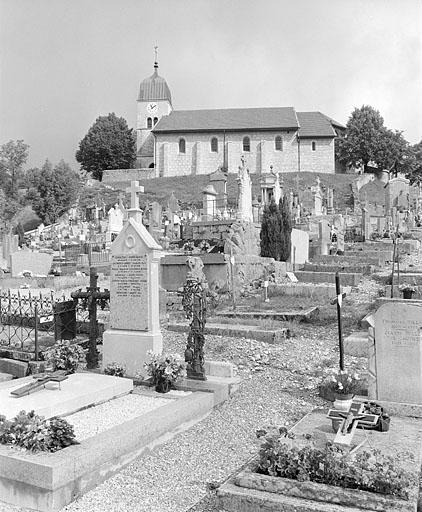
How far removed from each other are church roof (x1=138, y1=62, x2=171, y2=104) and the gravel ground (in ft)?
249

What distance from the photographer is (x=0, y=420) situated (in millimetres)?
4719

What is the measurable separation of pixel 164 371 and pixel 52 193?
2112 inches

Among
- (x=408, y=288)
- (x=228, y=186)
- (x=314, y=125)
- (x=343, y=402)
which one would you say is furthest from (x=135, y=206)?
(x=314, y=125)

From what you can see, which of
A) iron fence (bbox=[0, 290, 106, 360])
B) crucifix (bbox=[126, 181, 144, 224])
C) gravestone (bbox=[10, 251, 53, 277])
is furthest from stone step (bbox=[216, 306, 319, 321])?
gravestone (bbox=[10, 251, 53, 277])

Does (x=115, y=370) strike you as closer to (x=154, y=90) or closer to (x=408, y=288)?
(x=408, y=288)

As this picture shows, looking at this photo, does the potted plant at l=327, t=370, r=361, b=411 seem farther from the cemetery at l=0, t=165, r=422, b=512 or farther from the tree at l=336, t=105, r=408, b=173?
the tree at l=336, t=105, r=408, b=173

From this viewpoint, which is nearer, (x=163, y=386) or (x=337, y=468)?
(x=337, y=468)

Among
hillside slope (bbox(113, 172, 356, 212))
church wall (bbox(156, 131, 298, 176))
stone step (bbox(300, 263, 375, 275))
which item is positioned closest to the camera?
stone step (bbox(300, 263, 375, 275))

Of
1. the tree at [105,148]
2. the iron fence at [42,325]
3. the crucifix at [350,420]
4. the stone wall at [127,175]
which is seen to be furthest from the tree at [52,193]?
the crucifix at [350,420]

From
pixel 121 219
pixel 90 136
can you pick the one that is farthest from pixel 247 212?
pixel 90 136

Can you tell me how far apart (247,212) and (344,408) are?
21187mm

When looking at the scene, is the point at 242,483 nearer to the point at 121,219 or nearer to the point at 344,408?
the point at 344,408

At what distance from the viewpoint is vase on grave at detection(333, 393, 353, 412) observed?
517cm

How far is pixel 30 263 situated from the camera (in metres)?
20.4
